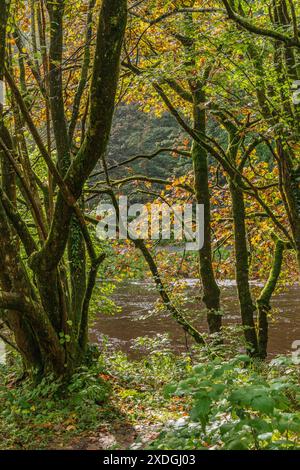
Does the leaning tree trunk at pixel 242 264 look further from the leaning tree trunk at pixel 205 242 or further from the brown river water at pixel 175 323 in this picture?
the brown river water at pixel 175 323

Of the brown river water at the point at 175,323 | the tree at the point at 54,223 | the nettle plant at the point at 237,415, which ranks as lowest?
the brown river water at the point at 175,323

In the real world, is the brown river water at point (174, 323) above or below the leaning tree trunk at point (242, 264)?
below

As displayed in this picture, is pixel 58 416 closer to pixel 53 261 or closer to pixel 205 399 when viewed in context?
pixel 53 261

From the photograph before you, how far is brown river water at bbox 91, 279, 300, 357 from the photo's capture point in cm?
1502

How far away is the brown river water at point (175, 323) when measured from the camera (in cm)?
1502

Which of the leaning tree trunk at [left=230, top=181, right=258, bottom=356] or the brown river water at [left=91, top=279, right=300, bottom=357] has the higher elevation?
the leaning tree trunk at [left=230, top=181, right=258, bottom=356]

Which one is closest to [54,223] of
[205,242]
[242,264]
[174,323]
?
[205,242]

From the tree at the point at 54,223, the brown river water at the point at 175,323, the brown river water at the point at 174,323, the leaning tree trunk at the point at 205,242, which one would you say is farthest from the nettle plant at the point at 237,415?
the brown river water at the point at 175,323

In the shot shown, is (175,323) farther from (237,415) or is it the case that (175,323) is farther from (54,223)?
(237,415)

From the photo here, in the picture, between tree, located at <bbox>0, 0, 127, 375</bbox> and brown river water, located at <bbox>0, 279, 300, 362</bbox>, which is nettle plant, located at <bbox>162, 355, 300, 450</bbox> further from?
brown river water, located at <bbox>0, 279, 300, 362</bbox>

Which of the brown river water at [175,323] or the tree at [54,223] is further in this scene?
the brown river water at [175,323]

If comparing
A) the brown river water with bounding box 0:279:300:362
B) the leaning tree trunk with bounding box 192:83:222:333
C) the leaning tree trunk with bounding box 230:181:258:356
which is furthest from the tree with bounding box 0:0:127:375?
the brown river water with bounding box 0:279:300:362

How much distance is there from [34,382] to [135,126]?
117ft

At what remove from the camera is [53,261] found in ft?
19.9
